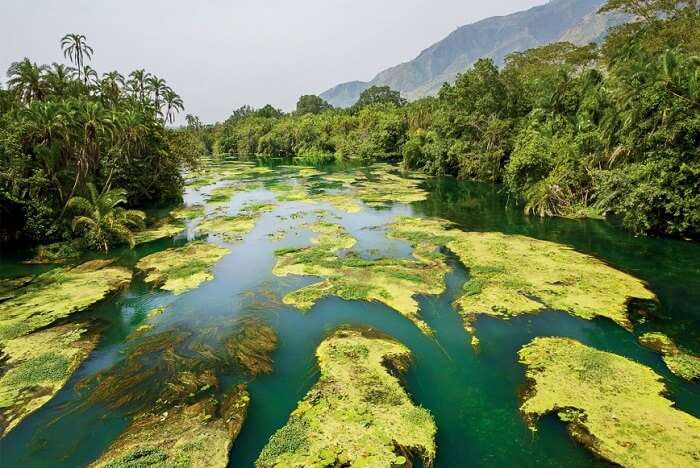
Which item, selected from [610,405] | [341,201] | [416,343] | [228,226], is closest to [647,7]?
[341,201]

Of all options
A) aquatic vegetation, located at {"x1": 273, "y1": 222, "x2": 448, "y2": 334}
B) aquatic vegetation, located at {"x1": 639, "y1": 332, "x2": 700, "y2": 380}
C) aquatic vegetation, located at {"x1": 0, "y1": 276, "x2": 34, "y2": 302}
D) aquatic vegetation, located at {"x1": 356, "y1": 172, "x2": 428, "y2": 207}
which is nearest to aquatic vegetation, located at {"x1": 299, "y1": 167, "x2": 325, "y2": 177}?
aquatic vegetation, located at {"x1": 356, "y1": 172, "x2": 428, "y2": 207}

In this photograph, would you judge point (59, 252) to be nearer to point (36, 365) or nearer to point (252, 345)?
point (36, 365)

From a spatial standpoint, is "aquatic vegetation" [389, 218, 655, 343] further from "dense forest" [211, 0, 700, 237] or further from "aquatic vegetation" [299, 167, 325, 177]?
"aquatic vegetation" [299, 167, 325, 177]

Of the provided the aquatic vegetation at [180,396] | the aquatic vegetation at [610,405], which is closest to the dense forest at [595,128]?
the aquatic vegetation at [610,405]

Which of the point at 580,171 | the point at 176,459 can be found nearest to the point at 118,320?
the point at 176,459

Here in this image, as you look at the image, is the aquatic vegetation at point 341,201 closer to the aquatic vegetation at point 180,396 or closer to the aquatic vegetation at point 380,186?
the aquatic vegetation at point 380,186
